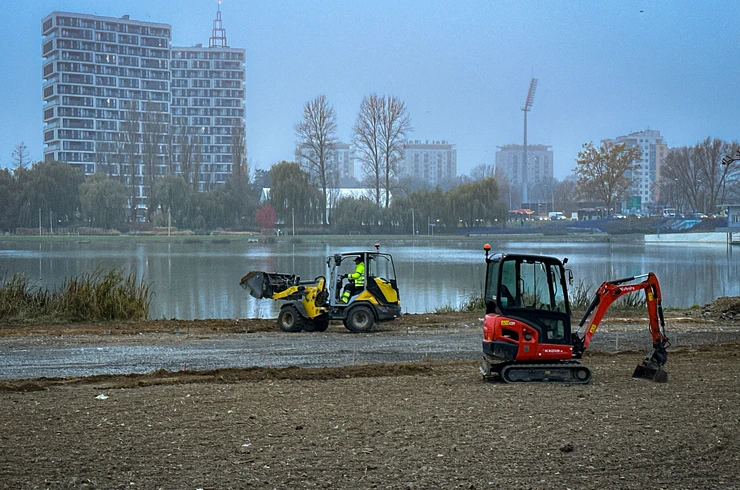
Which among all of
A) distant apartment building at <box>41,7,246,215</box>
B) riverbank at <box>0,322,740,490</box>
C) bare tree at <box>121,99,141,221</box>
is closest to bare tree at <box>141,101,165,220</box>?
bare tree at <box>121,99,141,221</box>

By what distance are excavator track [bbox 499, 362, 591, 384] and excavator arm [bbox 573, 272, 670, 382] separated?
0.97 feet

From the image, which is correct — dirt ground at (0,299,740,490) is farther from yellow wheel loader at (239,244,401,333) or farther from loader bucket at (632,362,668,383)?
yellow wheel loader at (239,244,401,333)

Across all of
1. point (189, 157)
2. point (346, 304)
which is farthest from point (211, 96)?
point (346, 304)

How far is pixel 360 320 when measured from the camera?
56.5 ft

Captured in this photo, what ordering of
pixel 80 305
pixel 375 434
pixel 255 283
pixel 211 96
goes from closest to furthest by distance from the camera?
pixel 375 434 → pixel 255 283 → pixel 80 305 → pixel 211 96

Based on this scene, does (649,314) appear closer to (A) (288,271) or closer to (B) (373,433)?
(B) (373,433)

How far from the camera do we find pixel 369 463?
22.2ft

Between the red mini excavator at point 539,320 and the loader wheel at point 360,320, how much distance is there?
6.90 m

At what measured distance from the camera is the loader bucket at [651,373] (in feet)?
33.6

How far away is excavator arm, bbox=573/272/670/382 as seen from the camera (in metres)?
9.99

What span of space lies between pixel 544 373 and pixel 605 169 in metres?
99.1

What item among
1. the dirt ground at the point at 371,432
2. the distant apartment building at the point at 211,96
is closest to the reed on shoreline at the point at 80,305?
the dirt ground at the point at 371,432

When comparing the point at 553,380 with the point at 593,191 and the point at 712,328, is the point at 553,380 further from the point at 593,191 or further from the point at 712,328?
the point at 593,191

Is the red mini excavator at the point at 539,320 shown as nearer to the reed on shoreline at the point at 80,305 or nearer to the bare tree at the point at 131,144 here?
the reed on shoreline at the point at 80,305
